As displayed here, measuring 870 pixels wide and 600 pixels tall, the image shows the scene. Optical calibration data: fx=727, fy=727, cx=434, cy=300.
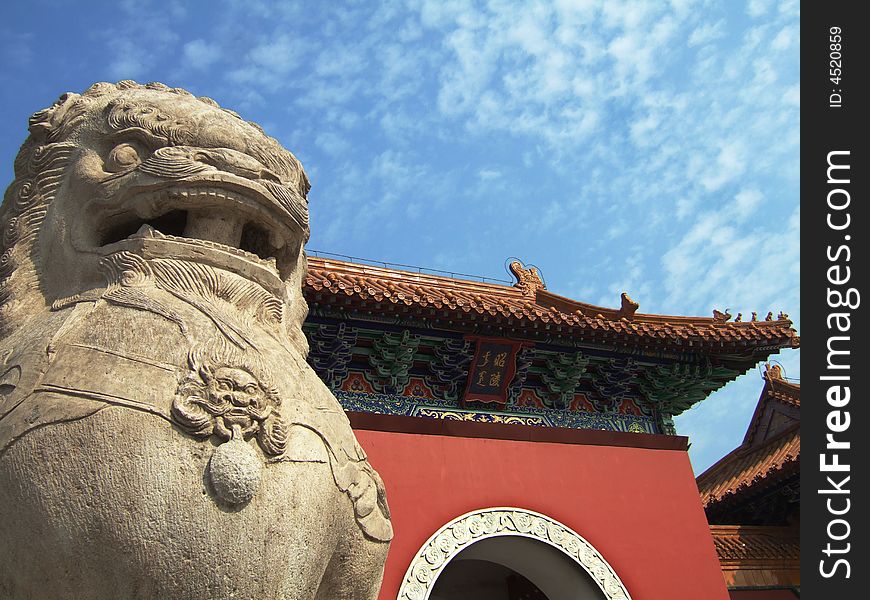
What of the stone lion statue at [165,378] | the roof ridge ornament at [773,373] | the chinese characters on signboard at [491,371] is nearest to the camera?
the stone lion statue at [165,378]

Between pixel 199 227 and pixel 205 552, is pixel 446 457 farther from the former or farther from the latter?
pixel 205 552

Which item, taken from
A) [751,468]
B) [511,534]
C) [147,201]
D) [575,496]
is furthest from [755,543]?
[147,201]

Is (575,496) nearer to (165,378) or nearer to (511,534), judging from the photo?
(511,534)

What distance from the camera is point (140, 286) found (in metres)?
1.97

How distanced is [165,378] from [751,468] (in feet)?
38.0

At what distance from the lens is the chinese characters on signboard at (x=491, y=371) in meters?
6.58

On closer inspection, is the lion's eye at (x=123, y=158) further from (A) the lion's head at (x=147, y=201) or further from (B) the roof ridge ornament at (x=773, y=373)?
(B) the roof ridge ornament at (x=773, y=373)

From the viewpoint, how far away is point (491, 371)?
262 inches

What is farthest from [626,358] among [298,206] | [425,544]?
[298,206]

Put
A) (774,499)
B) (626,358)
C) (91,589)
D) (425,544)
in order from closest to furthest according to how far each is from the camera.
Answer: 1. (91,589)
2. (425,544)
3. (626,358)
4. (774,499)

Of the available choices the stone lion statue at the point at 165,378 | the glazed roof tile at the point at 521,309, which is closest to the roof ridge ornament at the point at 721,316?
the glazed roof tile at the point at 521,309

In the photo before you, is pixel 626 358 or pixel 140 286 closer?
pixel 140 286

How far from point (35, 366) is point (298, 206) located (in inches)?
35.6

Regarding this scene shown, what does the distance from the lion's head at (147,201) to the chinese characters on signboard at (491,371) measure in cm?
426
